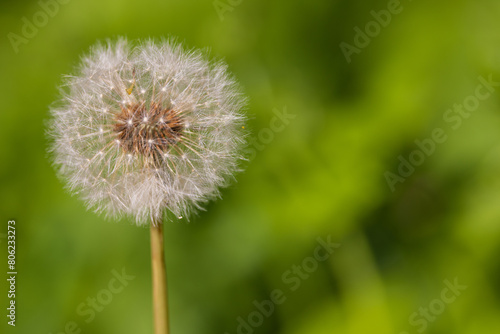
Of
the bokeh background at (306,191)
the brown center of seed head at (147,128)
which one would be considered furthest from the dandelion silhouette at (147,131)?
the bokeh background at (306,191)

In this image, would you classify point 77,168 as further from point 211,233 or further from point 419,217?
point 419,217

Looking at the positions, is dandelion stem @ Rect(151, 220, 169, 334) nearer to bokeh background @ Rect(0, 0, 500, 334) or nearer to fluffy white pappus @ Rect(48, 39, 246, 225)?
fluffy white pappus @ Rect(48, 39, 246, 225)

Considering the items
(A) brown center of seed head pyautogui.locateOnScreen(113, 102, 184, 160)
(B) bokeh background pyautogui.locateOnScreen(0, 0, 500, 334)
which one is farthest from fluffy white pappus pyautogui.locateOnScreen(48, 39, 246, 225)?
(B) bokeh background pyautogui.locateOnScreen(0, 0, 500, 334)

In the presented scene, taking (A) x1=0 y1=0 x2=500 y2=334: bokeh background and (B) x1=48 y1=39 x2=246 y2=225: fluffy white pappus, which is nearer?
(B) x1=48 y1=39 x2=246 y2=225: fluffy white pappus

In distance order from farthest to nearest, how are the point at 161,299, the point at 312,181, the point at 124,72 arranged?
1. the point at 312,181
2. the point at 124,72
3. the point at 161,299

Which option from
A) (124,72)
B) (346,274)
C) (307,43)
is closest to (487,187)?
(346,274)

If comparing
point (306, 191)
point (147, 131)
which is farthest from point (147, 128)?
point (306, 191)
